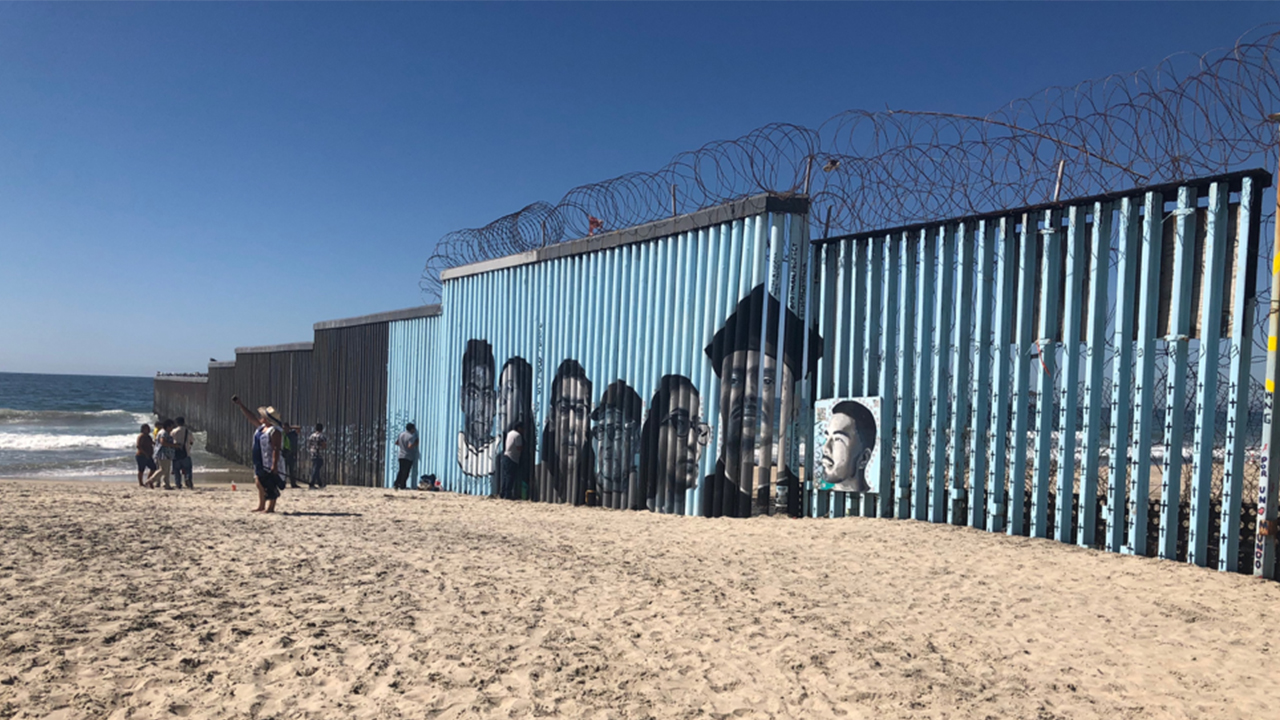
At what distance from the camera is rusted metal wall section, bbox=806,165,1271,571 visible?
263 inches

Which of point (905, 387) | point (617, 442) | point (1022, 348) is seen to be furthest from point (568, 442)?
point (1022, 348)

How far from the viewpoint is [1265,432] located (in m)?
6.38

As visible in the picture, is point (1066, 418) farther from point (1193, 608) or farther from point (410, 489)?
point (410, 489)

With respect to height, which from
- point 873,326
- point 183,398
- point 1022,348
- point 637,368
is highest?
point 873,326

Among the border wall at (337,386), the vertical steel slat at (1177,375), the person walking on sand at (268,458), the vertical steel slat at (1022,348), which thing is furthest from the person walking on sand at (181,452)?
the vertical steel slat at (1177,375)

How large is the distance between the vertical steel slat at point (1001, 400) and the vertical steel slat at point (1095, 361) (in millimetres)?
747

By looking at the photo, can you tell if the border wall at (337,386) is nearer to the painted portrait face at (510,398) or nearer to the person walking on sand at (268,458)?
the painted portrait face at (510,398)

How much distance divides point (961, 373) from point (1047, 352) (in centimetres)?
81

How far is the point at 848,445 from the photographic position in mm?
9297

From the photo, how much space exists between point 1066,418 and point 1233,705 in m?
3.58

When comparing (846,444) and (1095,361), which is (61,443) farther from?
(1095,361)

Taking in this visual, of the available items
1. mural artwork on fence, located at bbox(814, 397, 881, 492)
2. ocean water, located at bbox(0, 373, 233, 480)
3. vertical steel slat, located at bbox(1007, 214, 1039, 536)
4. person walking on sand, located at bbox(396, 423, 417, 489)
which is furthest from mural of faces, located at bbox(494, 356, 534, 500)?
ocean water, located at bbox(0, 373, 233, 480)

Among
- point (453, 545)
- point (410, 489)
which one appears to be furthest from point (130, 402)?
point (453, 545)

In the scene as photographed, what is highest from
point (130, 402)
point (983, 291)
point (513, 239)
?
point (513, 239)
